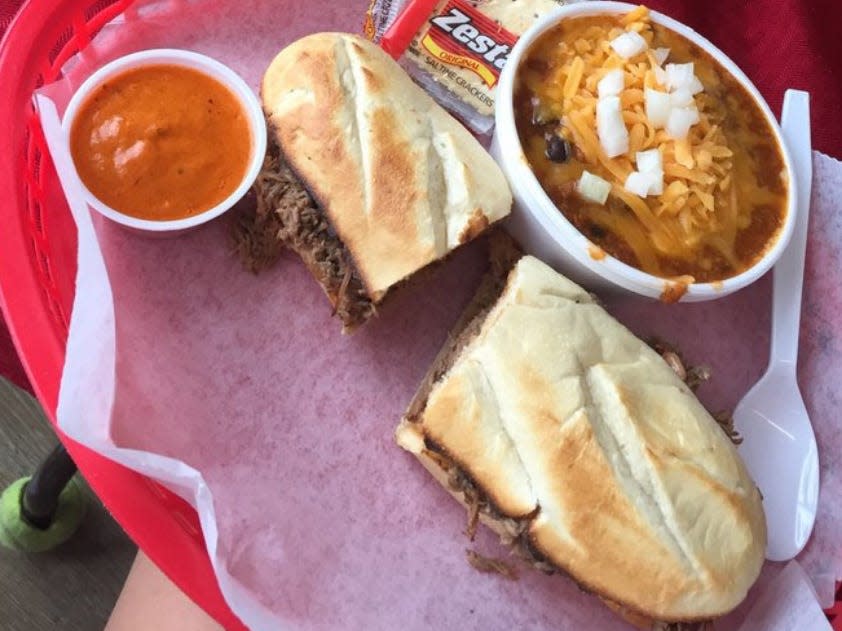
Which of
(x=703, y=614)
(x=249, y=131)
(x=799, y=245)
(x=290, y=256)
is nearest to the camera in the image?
(x=703, y=614)

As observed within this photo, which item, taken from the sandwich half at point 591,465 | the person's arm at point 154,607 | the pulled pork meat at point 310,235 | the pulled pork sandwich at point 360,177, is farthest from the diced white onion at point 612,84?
the person's arm at point 154,607

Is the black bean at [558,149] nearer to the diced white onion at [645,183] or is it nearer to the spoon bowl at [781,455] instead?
the diced white onion at [645,183]

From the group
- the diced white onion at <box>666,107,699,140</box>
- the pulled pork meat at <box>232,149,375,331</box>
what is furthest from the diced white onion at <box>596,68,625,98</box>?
the pulled pork meat at <box>232,149,375,331</box>

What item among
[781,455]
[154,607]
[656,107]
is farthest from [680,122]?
[154,607]

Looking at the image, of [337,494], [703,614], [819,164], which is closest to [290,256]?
[337,494]

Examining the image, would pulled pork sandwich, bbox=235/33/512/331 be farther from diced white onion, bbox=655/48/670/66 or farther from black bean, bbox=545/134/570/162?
diced white onion, bbox=655/48/670/66

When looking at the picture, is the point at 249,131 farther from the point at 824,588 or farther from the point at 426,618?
the point at 824,588
